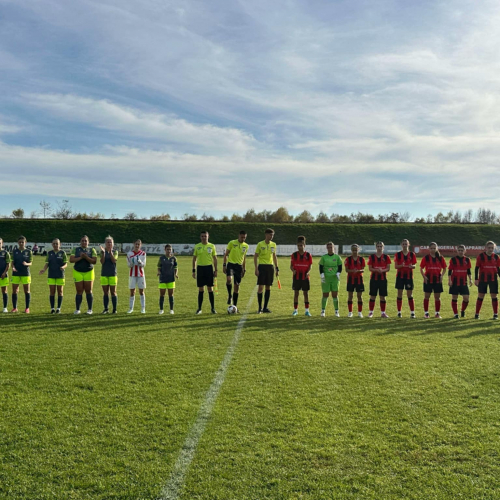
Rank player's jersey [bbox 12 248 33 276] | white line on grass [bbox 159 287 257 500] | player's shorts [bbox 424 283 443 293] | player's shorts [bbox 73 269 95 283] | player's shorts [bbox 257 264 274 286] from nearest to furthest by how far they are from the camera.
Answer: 1. white line on grass [bbox 159 287 257 500]
2. player's shorts [bbox 73 269 95 283]
3. player's shorts [bbox 424 283 443 293]
4. player's jersey [bbox 12 248 33 276]
5. player's shorts [bbox 257 264 274 286]

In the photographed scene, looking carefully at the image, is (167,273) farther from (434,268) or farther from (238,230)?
(238,230)

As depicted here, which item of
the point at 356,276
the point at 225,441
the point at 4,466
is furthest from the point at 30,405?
the point at 356,276

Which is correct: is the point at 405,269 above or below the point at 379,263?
below

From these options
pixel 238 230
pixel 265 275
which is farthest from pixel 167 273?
pixel 238 230

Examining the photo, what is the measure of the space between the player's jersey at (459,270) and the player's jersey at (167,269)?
23.5ft

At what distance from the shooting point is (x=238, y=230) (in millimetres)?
58531

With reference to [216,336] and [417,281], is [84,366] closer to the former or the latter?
[216,336]

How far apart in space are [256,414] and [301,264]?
6.44 metres

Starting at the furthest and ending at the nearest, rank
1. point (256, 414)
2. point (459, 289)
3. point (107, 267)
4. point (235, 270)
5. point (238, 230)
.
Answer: point (238, 230)
point (235, 270)
point (459, 289)
point (107, 267)
point (256, 414)

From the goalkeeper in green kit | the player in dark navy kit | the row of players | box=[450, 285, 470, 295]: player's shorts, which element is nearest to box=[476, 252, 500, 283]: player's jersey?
the row of players

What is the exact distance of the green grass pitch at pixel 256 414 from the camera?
10.6 ft

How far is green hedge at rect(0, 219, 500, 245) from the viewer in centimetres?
5625

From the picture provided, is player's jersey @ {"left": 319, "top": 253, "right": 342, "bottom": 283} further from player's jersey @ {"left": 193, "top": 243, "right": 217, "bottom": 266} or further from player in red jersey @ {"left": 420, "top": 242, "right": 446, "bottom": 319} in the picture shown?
player's jersey @ {"left": 193, "top": 243, "right": 217, "bottom": 266}

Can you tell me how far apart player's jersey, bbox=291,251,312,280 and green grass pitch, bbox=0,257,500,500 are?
2.52 meters
